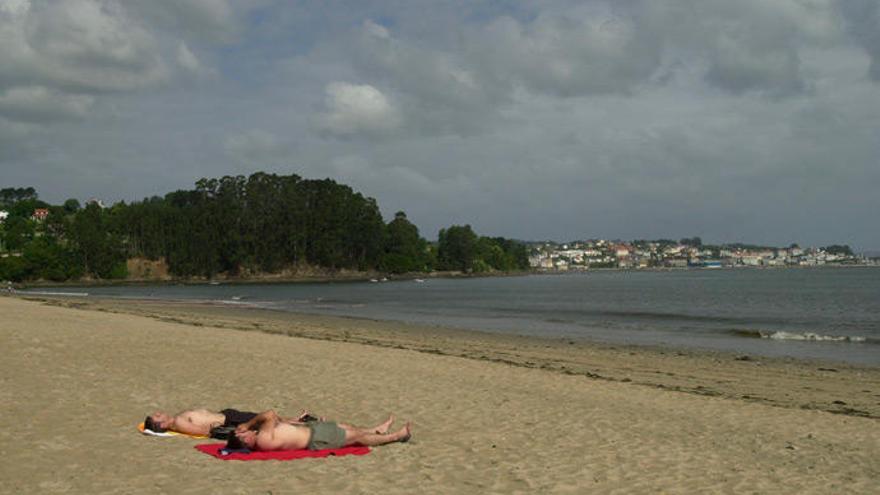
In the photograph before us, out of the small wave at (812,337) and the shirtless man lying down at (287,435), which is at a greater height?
the shirtless man lying down at (287,435)

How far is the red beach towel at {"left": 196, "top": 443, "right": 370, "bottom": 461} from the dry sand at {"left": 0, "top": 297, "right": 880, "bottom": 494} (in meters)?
0.16

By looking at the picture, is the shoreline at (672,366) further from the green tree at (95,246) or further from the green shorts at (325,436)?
the green tree at (95,246)

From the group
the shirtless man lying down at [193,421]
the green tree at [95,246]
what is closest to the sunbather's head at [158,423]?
the shirtless man lying down at [193,421]

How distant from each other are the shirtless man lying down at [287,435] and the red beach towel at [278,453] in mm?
54

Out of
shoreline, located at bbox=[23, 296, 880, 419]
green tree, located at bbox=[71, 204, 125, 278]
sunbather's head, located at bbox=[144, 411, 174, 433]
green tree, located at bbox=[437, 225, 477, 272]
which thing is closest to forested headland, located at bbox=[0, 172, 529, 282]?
green tree, located at bbox=[71, 204, 125, 278]

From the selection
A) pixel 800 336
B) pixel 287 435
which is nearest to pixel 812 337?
pixel 800 336

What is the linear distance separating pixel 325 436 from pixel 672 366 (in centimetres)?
1450

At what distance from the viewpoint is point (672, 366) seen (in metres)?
20.5

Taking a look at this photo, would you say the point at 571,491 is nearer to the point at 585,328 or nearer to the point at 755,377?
the point at 755,377

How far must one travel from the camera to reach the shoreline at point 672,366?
1511cm

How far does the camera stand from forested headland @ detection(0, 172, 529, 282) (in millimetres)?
133375

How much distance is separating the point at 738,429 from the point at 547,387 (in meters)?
4.44

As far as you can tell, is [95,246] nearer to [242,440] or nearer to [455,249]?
[455,249]

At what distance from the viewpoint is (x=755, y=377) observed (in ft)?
59.8
